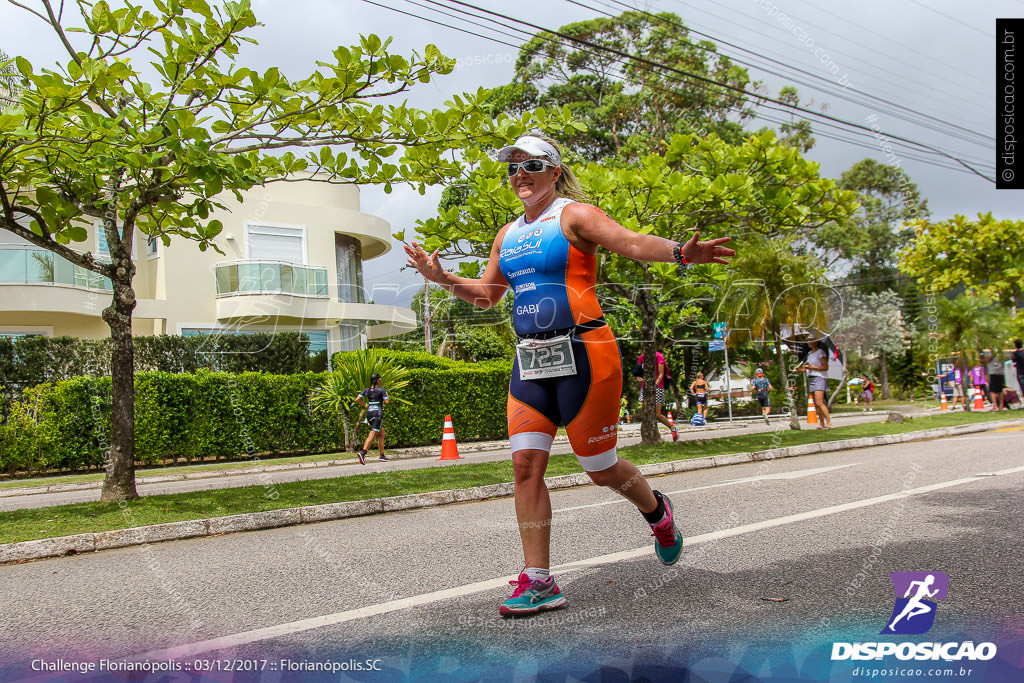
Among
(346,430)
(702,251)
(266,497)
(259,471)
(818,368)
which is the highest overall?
(702,251)

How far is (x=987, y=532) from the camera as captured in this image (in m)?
4.61

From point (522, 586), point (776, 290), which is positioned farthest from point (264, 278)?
point (522, 586)

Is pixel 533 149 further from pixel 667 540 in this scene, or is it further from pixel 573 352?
pixel 667 540

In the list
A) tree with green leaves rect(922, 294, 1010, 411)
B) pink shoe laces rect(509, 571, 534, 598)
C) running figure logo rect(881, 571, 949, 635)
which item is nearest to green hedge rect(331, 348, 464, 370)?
pink shoe laces rect(509, 571, 534, 598)

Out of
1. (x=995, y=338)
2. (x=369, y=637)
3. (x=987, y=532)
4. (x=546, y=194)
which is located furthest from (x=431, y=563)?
(x=995, y=338)

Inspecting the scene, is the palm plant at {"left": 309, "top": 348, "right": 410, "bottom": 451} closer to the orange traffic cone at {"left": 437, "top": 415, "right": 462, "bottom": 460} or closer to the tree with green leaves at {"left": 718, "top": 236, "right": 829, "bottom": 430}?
the orange traffic cone at {"left": 437, "top": 415, "right": 462, "bottom": 460}

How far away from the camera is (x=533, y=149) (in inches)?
145

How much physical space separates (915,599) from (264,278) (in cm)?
2284

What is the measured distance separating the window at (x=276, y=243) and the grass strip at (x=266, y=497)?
54.0ft

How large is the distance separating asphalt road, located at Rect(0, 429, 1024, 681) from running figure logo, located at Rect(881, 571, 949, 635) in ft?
0.15

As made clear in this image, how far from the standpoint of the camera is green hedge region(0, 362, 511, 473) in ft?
47.4

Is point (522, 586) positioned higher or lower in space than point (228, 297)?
lower

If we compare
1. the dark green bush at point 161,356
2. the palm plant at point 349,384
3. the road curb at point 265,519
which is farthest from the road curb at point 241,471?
the road curb at point 265,519

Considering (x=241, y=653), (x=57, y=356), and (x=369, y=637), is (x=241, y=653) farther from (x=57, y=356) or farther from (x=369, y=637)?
(x=57, y=356)
